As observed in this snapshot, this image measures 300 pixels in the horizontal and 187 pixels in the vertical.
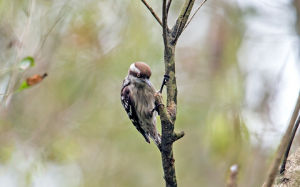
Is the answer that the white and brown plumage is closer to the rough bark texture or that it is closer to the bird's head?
the bird's head

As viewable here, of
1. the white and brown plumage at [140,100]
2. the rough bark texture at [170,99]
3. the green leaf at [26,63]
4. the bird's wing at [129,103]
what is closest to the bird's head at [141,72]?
the white and brown plumage at [140,100]

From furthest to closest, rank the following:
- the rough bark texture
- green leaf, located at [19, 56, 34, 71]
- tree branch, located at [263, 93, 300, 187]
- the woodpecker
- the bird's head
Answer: the woodpecker < the bird's head < green leaf, located at [19, 56, 34, 71] < the rough bark texture < tree branch, located at [263, 93, 300, 187]

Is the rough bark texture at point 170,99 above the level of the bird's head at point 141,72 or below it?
above

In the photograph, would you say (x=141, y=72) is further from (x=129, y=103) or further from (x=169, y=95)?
(x=169, y=95)

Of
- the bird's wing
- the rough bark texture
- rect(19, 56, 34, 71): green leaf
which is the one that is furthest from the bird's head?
the rough bark texture

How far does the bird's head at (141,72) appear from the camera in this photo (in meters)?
4.69

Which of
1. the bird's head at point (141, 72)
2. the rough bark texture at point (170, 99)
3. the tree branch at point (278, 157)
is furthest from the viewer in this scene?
the bird's head at point (141, 72)

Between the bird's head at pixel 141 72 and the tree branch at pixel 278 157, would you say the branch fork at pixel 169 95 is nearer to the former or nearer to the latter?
the tree branch at pixel 278 157

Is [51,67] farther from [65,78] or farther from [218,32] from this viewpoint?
[218,32]

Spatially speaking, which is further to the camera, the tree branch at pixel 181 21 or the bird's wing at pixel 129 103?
the bird's wing at pixel 129 103

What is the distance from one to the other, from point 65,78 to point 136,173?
2378mm

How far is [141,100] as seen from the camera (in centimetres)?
500

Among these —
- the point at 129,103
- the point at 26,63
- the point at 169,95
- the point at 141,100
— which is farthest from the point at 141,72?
the point at 169,95

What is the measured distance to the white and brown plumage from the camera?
16.0ft
